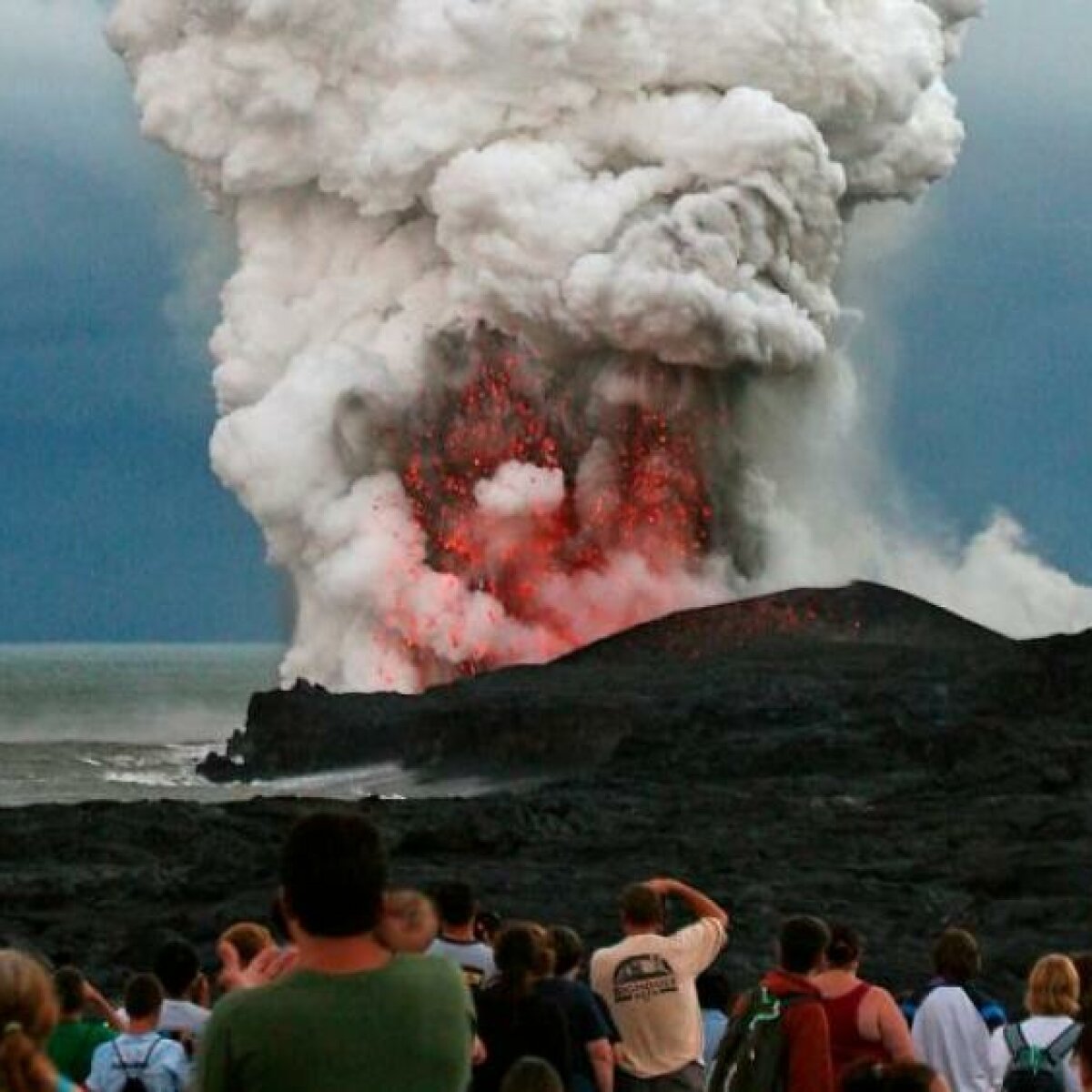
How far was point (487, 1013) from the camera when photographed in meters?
8.95

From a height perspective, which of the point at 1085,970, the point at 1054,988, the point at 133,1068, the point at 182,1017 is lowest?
the point at 133,1068

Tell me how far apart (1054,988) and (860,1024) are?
2.24ft

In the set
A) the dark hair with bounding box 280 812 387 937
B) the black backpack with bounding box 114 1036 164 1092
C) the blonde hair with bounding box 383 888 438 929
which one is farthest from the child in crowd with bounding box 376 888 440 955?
the black backpack with bounding box 114 1036 164 1092

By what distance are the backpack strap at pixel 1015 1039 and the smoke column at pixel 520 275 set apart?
60.4 m

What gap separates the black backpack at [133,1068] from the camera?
9227 millimetres

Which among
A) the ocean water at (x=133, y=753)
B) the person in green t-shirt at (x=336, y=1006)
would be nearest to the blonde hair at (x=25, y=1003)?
the person in green t-shirt at (x=336, y=1006)

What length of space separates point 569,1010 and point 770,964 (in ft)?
52.1

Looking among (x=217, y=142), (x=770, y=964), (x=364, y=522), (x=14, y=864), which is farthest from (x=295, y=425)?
(x=770, y=964)

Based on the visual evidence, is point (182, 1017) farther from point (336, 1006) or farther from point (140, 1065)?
point (336, 1006)

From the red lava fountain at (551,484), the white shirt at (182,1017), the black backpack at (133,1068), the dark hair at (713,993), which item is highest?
the red lava fountain at (551,484)

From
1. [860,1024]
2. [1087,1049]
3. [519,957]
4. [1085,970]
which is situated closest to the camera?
[1087,1049]

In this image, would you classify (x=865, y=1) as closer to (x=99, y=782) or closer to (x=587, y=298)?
(x=587, y=298)

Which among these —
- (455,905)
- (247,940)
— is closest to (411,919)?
(247,940)

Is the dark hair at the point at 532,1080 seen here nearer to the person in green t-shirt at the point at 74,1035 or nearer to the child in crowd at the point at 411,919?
the child in crowd at the point at 411,919
